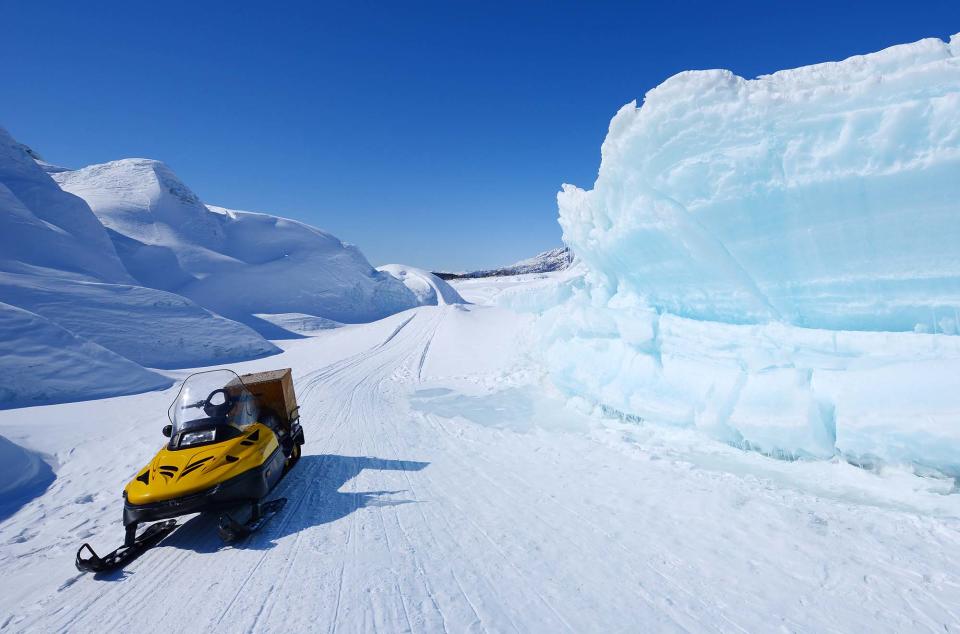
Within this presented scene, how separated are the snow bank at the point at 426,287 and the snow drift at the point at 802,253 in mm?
30901

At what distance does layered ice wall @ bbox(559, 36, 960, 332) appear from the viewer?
469cm

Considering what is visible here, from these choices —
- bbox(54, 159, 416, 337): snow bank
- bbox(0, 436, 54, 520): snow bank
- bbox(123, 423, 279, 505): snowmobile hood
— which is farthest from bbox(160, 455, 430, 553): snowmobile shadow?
bbox(54, 159, 416, 337): snow bank

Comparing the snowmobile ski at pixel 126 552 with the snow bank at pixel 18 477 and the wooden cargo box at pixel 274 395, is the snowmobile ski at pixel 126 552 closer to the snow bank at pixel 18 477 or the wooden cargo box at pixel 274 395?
the wooden cargo box at pixel 274 395

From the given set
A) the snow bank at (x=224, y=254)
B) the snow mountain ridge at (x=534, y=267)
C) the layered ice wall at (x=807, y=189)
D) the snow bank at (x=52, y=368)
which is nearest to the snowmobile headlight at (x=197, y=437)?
the layered ice wall at (x=807, y=189)

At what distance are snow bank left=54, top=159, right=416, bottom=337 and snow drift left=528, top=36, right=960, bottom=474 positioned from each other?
67.7 feet

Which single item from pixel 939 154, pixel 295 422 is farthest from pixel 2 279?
pixel 939 154

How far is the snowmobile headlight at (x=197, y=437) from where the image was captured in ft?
14.0

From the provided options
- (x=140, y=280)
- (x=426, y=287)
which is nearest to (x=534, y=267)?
(x=426, y=287)

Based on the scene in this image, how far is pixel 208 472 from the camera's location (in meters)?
3.86

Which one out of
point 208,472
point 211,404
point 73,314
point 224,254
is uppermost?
point 224,254

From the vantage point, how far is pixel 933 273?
4.84 metres

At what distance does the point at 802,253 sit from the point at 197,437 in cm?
724

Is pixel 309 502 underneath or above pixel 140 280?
underneath

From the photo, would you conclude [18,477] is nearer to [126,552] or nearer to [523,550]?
[126,552]
